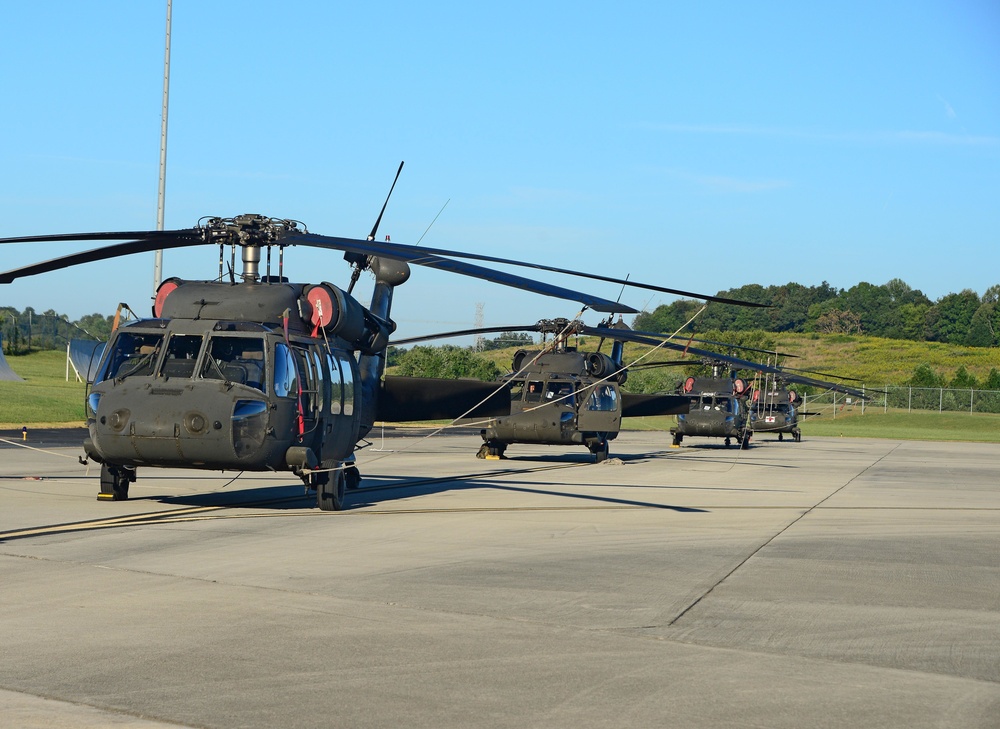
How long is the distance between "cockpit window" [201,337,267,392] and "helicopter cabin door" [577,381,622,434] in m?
14.2

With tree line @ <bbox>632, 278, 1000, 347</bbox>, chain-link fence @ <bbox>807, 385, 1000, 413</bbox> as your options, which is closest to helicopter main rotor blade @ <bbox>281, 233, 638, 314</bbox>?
chain-link fence @ <bbox>807, 385, 1000, 413</bbox>

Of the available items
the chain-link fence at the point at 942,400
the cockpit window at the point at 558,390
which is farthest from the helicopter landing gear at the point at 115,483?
the chain-link fence at the point at 942,400

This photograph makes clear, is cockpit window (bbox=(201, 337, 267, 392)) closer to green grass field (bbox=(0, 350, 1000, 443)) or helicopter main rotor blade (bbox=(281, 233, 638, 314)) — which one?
helicopter main rotor blade (bbox=(281, 233, 638, 314))

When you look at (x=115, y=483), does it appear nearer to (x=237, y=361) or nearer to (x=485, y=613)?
(x=237, y=361)

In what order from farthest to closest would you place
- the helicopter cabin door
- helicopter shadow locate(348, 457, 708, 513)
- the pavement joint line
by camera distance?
the helicopter cabin door → helicopter shadow locate(348, 457, 708, 513) → the pavement joint line

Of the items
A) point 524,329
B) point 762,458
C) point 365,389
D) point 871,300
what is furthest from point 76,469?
point 871,300

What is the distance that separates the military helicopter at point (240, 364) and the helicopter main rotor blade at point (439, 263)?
0.02 meters

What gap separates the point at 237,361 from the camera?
517 inches

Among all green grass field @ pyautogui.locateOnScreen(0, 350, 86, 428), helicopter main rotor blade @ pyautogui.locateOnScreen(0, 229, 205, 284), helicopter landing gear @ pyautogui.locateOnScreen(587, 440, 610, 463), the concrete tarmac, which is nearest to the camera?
the concrete tarmac

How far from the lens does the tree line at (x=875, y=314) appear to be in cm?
13662

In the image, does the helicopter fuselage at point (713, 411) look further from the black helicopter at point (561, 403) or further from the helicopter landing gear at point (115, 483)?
the helicopter landing gear at point (115, 483)

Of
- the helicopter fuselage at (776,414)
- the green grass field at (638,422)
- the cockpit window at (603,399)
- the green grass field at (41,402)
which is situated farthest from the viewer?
the helicopter fuselage at (776,414)

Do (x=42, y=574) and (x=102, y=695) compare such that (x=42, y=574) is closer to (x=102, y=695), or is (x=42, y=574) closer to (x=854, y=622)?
(x=102, y=695)

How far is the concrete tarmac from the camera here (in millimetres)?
5434
